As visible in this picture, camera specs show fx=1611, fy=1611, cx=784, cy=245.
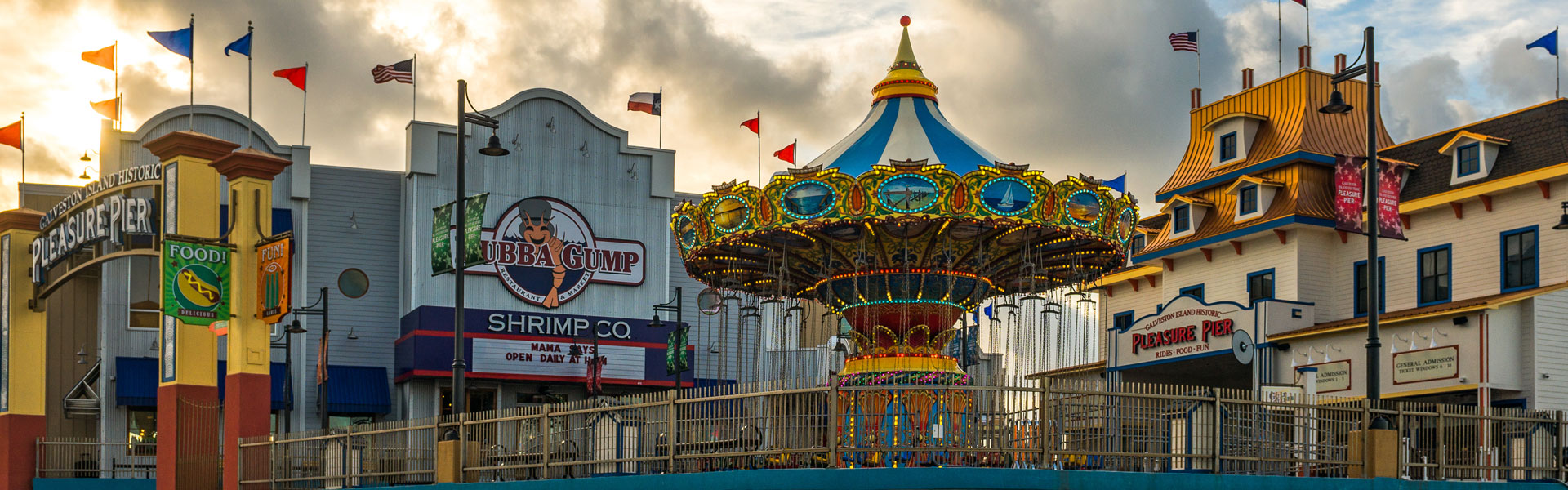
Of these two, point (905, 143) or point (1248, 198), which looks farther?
point (1248, 198)

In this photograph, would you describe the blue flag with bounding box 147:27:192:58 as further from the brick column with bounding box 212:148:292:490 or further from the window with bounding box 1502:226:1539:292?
the window with bounding box 1502:226:1539:292

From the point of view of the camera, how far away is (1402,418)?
21594 millimetres

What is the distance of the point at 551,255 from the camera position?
2030 inches

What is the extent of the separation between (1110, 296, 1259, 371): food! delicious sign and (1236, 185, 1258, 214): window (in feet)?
8.60

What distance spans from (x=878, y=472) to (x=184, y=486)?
1474cm

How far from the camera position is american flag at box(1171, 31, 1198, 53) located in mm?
40688

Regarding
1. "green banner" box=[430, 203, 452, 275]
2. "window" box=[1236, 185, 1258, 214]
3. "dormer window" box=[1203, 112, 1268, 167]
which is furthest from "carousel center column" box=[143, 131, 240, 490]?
"dormer window" box=[1203, 112, 1268, 167]

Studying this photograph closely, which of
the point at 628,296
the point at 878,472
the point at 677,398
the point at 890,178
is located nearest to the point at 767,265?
the point at 890,178

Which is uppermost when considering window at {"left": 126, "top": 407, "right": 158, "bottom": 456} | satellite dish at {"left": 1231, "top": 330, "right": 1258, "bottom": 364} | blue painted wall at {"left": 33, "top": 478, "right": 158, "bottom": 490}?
satellite dish at {"left": 1231, "top": 330, "right": 1258, "bottom": 364}

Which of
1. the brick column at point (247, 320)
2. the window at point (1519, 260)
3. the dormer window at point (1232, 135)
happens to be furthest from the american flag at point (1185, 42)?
the brick column at point (247, 320)

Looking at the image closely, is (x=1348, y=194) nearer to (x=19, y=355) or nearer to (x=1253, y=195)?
(x=1253, y=195)

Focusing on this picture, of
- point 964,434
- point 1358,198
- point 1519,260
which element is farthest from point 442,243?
point 1519,260

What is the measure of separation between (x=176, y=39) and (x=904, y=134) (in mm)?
17529

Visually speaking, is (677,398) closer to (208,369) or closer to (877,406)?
(877,406)
